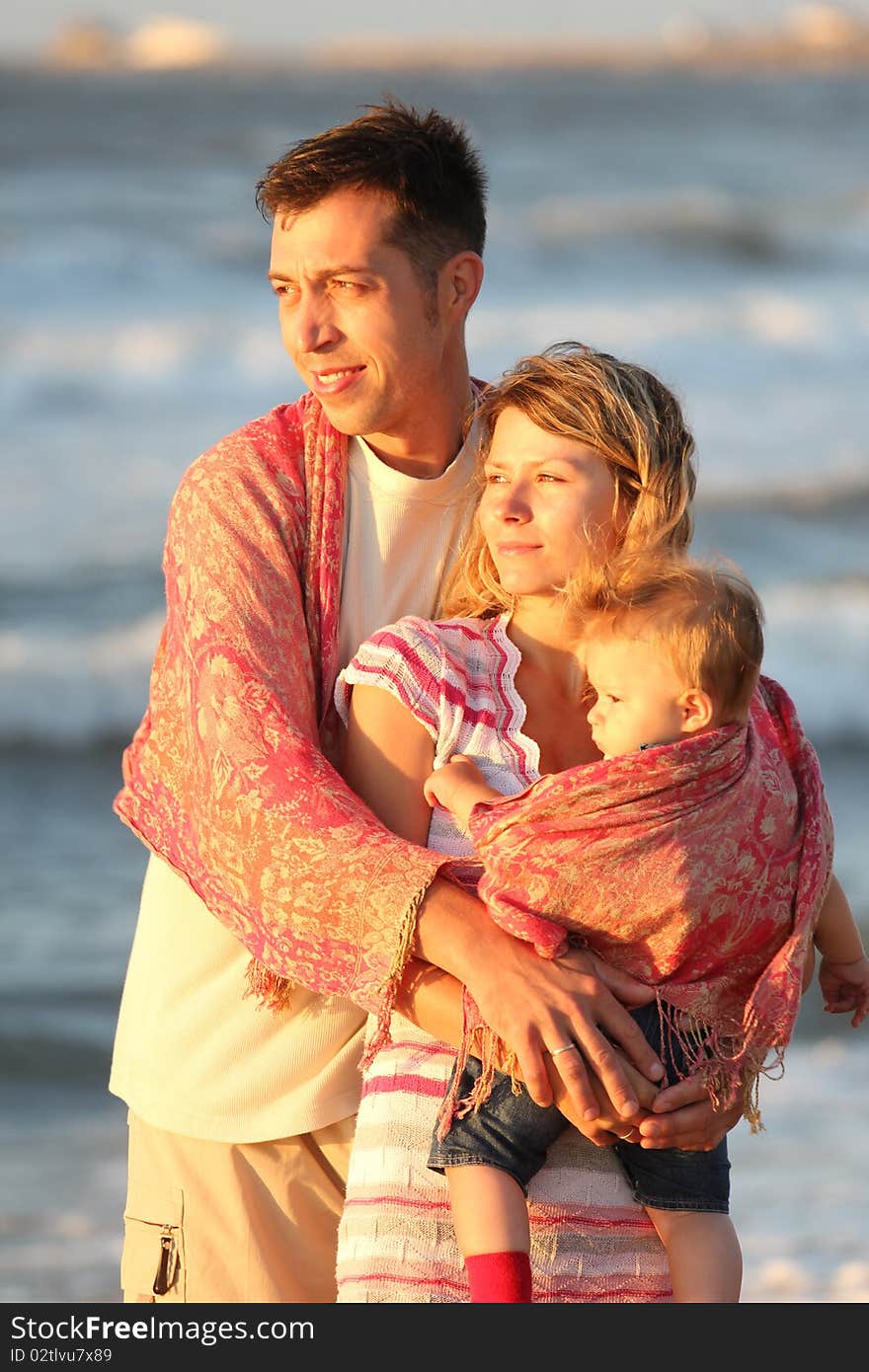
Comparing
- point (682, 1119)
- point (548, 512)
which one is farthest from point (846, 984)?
point (548, 512)

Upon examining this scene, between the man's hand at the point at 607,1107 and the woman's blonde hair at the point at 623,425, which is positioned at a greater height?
the woman's blonde hair at the point at 623,425

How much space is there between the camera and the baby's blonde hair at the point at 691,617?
235cm

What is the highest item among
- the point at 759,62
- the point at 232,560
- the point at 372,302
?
the point at 759,62

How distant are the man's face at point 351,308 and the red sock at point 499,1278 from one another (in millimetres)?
1175

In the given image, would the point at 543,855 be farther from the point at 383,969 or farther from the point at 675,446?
the point at 675,446

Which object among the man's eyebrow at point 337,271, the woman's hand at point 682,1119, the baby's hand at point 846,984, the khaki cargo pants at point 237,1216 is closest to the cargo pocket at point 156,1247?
the khaki cargo pants at point 237,1216

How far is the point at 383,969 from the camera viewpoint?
2.38 meters

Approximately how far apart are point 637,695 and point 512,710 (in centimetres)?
26

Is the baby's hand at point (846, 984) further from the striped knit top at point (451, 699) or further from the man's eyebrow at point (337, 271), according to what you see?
the man's eyebrow at point (337, 271)

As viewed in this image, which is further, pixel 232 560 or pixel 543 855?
pixel 232 560

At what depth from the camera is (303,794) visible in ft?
7.97

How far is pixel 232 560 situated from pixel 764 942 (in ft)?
2.90

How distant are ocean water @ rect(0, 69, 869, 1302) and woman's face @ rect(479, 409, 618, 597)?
2174 mm

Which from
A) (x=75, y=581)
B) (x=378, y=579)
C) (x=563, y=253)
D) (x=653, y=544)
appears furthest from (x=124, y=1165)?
(x=563, y=253)
